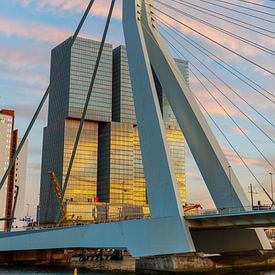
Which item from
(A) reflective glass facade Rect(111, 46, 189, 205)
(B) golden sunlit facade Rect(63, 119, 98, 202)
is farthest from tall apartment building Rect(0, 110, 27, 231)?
(A) reflective glass facade Rect(111, 46, 189, 205)

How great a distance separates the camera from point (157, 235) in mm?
35375

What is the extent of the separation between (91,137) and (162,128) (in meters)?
110

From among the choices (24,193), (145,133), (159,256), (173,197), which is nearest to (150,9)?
(145,133)

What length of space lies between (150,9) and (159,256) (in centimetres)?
2192

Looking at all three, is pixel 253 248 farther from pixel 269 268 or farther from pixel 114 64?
pixel 114 64

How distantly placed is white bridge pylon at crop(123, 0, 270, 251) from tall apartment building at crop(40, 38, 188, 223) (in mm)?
95574

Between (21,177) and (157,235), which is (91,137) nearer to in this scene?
(21,177)

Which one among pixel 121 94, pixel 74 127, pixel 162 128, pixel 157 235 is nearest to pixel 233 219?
pixel 157 235

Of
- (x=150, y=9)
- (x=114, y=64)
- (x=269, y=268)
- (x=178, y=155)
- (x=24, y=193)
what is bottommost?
(x=269, y=268)

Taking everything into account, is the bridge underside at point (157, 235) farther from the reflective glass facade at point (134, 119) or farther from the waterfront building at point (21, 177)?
the reflective glass facade at point (134, 119)

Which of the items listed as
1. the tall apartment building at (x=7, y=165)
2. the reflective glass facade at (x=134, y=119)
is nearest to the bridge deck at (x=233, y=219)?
the tall apartment building at (x=7, y=165)

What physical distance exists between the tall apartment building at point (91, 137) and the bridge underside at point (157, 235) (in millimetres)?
86215

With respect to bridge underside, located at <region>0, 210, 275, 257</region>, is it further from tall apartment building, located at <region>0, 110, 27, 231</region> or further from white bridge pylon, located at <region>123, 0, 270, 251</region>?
tall apartment building, located at <region>0, 110, 27, 231</region>

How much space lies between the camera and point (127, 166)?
14488cm
